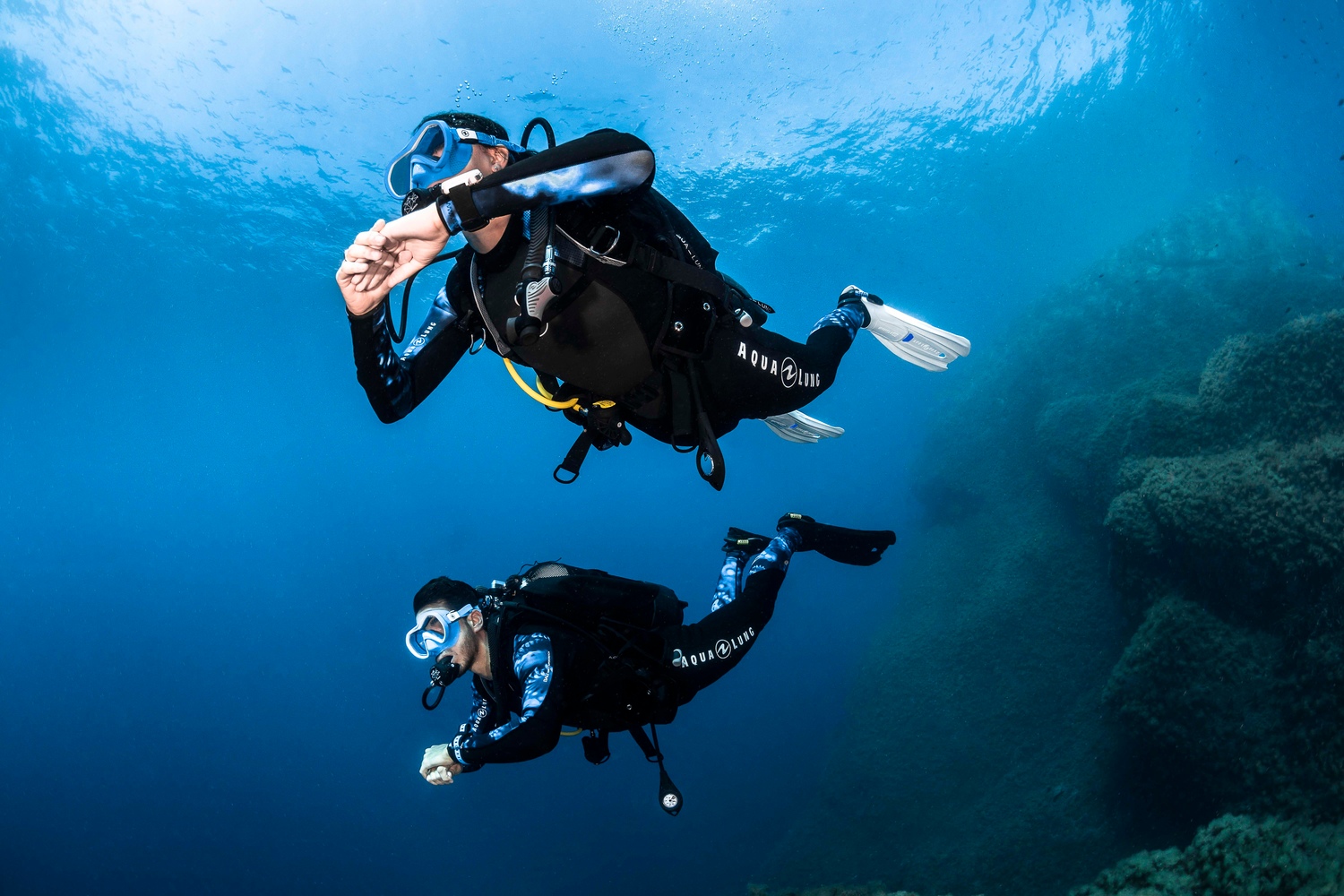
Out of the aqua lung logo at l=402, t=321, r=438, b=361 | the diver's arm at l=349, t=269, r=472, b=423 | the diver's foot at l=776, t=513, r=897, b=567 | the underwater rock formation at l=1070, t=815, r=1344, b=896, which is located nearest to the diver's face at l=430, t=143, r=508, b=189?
the diver's arm at l=349, t=269, r=472, b=423

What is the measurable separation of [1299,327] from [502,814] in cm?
2798

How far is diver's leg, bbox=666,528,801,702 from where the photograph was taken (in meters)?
4.02

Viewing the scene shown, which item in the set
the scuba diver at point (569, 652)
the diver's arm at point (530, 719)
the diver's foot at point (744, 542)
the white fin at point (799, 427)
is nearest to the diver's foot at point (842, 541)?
the diver's foot at point (744, 542)

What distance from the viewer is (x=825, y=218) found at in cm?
3070

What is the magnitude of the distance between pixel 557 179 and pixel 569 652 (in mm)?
2683

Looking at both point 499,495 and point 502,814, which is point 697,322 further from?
point 499,495

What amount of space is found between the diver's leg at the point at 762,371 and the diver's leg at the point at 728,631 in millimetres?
1501

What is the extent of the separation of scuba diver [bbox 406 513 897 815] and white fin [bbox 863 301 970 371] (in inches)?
90.3

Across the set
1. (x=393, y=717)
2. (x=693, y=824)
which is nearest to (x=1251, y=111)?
(x=693, y=824)

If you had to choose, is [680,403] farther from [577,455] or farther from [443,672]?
[443,672]

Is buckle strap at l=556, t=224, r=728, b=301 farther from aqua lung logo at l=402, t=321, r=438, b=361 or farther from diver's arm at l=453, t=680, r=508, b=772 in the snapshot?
diver's arm at l=453, t=680, r=508, b=772

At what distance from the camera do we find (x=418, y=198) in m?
2.58

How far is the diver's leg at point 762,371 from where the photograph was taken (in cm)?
323

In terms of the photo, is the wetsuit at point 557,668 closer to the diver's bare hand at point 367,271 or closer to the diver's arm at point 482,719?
the diver's arm at point 482,719
